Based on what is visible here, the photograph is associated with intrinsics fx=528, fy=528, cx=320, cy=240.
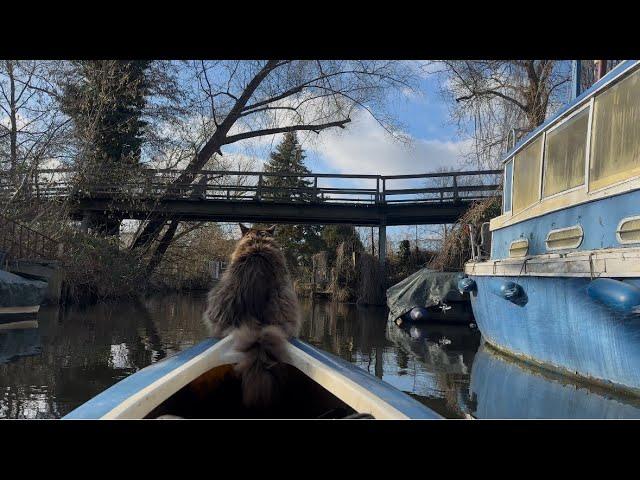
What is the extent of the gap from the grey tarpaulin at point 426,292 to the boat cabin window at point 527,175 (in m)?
4.62

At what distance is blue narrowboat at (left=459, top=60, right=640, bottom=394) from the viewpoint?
13.7 feet

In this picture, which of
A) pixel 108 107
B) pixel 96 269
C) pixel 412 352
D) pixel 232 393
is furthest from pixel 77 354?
pixel 108 107

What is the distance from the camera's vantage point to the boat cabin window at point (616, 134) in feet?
14.7

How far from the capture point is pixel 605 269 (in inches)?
168

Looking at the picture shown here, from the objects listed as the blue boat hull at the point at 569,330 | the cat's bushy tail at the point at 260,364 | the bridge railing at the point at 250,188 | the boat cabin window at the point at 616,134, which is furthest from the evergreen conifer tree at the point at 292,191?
the cat's bushy tail at the point at 260,364

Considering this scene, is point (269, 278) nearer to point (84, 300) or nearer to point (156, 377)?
point (156, 377)

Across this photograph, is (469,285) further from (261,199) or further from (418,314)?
(261,199)

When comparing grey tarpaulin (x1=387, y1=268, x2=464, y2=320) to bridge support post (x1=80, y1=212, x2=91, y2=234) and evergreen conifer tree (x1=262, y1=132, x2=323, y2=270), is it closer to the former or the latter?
evergreen conifer tree (x1=262, y1=132, x2=323, y2=270)

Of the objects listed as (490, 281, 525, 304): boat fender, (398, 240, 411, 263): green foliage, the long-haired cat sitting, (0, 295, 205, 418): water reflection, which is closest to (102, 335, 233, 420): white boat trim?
the long-haired cat sitting

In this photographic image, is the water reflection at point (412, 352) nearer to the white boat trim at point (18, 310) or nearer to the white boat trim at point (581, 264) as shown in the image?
the white boat trim at point (581, 264)

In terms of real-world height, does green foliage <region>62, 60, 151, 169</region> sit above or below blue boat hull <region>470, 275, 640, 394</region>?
above

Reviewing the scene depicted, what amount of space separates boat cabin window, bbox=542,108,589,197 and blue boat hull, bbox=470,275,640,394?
110cm
